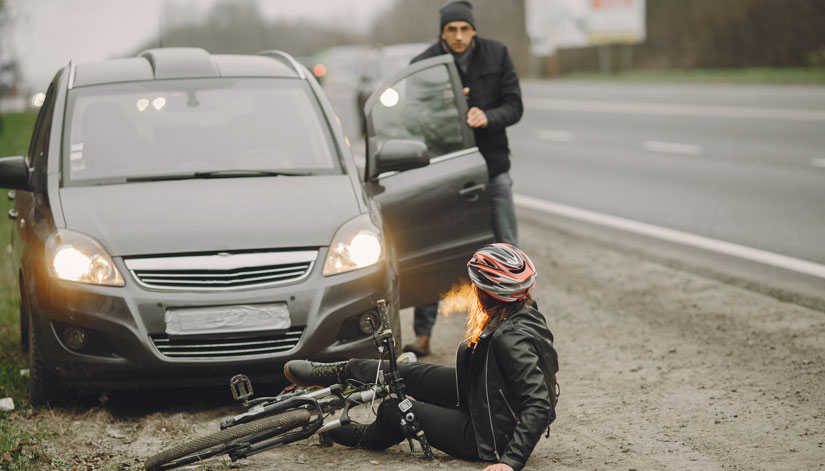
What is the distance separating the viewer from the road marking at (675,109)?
20.8 meters

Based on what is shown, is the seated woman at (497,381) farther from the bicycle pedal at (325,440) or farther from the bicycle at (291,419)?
the bicycle pedal at (325,440)

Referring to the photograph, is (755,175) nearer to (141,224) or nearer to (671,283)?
(671,283)

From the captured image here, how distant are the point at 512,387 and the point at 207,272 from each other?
176 centimetres

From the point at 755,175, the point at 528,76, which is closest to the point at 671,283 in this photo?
the point at 755,175

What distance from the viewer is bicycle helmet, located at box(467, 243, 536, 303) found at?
→ 14.5 ft

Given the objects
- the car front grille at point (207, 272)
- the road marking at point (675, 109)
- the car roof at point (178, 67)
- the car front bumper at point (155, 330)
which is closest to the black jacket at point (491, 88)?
the car roof at point (178, 67)

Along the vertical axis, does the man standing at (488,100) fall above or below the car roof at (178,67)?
below

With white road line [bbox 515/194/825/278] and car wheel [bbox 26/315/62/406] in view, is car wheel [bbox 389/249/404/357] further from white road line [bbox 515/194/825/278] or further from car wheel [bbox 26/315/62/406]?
white road line [bbox 515/194/825/278]

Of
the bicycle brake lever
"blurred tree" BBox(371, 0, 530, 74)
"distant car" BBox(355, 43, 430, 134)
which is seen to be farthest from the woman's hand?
"blurred tree" BBox(371, 0, 530, 74)

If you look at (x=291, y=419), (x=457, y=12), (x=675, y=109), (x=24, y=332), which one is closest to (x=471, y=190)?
(x=457, y=12)

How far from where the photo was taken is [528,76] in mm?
49156

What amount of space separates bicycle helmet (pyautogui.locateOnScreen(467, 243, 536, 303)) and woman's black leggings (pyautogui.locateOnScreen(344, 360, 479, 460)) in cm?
57

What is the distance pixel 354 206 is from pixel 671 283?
342 cm

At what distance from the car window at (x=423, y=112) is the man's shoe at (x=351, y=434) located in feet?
7.62
